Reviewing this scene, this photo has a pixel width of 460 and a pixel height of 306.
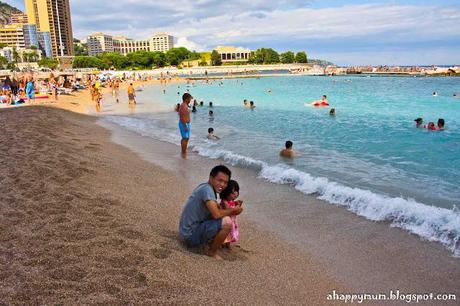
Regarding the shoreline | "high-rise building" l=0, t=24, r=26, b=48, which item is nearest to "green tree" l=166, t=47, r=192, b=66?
"high-rise building" l=0, t=24, r=26, b=48

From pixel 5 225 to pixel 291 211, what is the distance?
4.31 meters

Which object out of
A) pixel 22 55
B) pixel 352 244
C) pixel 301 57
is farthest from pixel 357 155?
pixel 301 57

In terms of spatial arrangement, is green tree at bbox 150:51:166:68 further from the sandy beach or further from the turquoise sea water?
the sandy beach

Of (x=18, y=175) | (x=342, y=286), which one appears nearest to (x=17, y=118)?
(x=18, y=175)

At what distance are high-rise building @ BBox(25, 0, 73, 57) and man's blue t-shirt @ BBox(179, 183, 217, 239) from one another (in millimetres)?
172450

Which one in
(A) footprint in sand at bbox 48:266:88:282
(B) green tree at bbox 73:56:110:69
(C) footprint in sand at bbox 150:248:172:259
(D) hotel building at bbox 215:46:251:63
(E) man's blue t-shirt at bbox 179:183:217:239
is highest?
(D) hotel building at bbox 215:46:251:63

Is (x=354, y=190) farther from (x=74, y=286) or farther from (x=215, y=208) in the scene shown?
(x=74, y=286)

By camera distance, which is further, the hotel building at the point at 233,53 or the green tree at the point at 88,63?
the hotel building at the point at 233,53

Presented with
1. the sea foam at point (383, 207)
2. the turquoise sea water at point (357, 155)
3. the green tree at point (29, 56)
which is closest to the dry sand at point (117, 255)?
the sea foam at point (383, 207)

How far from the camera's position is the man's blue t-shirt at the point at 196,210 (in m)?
3.99

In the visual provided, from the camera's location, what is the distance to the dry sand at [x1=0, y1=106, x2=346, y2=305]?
3.14 meters

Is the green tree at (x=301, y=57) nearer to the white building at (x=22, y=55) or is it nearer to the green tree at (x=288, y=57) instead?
the green tree at (x=288, y=57)

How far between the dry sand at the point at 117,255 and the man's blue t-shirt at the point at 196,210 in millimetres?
261

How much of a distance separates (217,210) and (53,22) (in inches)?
7040
